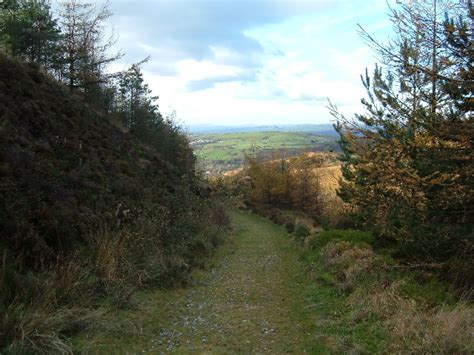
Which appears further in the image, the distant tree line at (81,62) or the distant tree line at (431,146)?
the distant tree line at (81,62)

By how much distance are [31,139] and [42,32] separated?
11801mm

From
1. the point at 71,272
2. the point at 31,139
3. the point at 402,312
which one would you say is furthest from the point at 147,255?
the point at 402,312

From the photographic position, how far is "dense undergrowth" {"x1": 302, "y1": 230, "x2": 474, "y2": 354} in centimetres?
472

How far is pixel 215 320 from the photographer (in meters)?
6.94

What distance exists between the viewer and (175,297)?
8109 mm

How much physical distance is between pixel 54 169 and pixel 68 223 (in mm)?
2302

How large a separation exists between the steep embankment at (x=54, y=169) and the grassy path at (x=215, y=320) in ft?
7.02

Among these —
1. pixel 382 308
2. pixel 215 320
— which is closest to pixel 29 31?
pixel 215 320

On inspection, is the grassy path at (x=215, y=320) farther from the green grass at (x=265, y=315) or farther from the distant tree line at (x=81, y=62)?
the distant tree line at (x=81, y=62)

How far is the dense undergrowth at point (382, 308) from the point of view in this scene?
4.72m

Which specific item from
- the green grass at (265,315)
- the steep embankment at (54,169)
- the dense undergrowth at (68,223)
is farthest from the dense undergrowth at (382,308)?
the steep embankment at (54,169)

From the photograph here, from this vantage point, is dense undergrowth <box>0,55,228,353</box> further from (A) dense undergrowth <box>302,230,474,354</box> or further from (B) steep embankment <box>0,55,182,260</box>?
(A) dense undergrowth <box>302,230,474,354</box>

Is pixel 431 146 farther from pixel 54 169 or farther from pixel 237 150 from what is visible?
pixel 237 150

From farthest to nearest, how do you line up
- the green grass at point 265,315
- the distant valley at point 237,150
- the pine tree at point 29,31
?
the distant valley at point 237,150 → the pine tree at point 29,31 → the green grass at point 265,315
